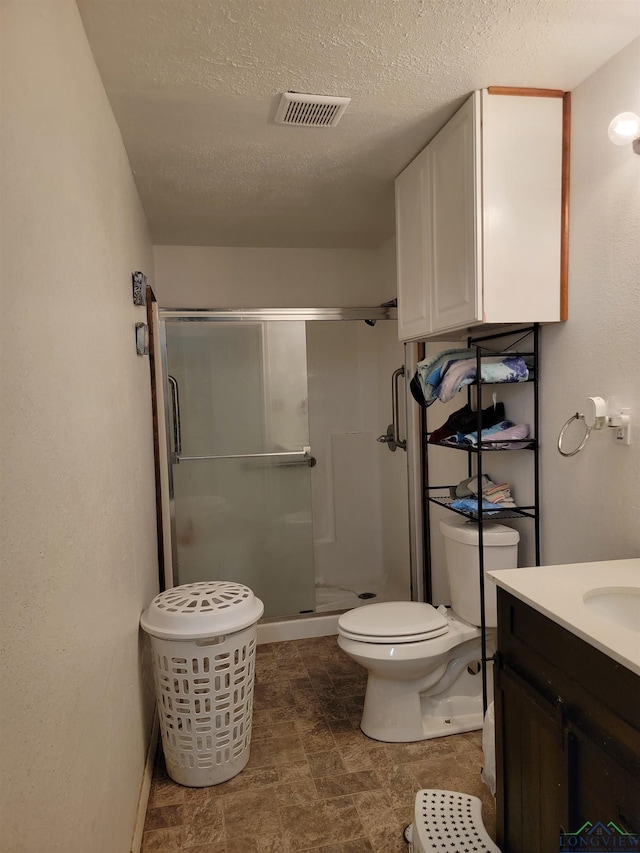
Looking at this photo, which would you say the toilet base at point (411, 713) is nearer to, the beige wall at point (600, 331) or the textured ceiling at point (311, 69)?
the beige wall at point (600, 331)

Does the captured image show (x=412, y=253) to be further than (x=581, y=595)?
Yes

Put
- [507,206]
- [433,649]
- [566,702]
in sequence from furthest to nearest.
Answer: [433,649] < [507,206] < [566,702]

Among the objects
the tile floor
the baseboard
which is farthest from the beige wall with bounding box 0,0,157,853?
the tile floor

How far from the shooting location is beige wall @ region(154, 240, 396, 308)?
340cm

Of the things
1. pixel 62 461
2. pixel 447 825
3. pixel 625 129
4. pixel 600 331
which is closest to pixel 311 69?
pixel 625 129

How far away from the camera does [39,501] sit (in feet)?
2.96

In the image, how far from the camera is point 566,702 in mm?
1220

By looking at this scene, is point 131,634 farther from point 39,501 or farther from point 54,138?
point 54,138

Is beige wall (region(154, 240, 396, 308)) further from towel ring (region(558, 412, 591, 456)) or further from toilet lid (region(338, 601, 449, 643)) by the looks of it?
toilet lid (region(338, 601, 449, 643))

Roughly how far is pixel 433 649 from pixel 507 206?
1.58 metres

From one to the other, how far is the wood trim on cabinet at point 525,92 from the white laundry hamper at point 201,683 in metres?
1.90

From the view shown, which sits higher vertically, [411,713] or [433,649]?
[433,649]

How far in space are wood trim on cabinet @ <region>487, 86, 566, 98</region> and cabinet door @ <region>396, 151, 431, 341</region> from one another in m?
0.40

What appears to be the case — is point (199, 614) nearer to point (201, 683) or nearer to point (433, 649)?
point (201, 683)
